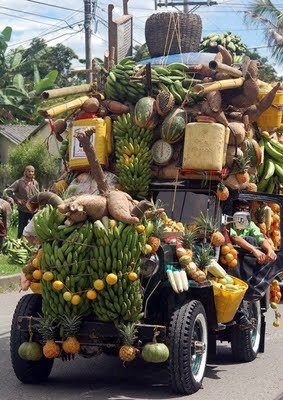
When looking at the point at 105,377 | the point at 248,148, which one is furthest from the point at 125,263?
the point at 248,148

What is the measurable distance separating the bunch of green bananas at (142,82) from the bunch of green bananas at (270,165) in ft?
4.51

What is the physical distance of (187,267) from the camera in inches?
293

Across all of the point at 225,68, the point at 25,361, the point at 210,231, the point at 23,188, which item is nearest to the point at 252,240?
the point at 210,231

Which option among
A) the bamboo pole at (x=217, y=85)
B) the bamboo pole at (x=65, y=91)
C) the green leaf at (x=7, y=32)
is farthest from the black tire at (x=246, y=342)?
the green leaf at (x=7, y=32)

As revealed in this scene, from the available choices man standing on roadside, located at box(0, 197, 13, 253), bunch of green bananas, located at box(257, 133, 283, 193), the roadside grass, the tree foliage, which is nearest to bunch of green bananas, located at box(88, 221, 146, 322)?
bunch of green bananas, located at box(257, 133, 283, 193)

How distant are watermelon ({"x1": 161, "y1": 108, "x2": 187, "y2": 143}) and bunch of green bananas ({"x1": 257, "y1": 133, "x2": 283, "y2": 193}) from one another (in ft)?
4.63

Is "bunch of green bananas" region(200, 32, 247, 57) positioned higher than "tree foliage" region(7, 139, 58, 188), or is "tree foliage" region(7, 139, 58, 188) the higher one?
"bunch of green bananas" region(200, 32, 247, 57)

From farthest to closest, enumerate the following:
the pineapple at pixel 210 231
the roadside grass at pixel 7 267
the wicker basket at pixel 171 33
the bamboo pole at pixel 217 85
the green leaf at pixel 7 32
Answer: the green leaf at pixel 7 32 → the roadside grass at pixel 7 267 → the wicker basket at pixel 171 33 → the bamboo pole at pixel 217 85 → the pineapple at pixel 210 231

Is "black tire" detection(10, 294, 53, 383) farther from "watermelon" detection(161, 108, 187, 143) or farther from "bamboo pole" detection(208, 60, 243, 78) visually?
"bamboo pole" detection(208, 60, 243, 78)

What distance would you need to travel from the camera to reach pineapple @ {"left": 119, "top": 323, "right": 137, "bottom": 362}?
23.0 feet

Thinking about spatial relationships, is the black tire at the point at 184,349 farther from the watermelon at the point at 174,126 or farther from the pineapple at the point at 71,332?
the watermelon at the point at 174,126

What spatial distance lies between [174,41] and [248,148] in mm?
2248

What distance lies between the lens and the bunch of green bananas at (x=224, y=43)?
10.9m

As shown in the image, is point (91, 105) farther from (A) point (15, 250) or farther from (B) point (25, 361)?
(A) point (15, 250)
